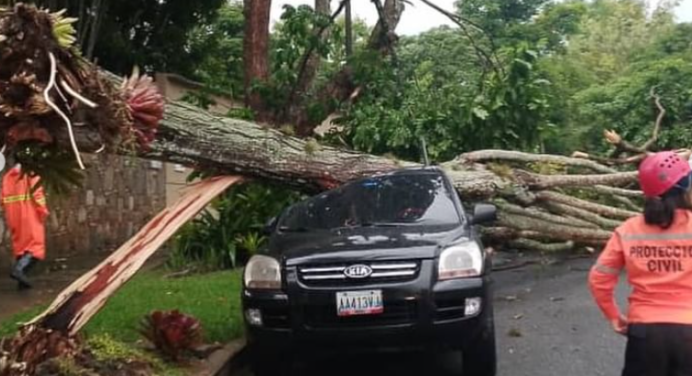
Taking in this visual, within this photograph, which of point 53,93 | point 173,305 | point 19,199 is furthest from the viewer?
point 19,199

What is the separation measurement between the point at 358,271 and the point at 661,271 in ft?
9.72

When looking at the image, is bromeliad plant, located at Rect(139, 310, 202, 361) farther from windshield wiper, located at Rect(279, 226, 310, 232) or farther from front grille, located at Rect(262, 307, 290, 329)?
windshield wiper, located at Rect(279, 226, 310, 232)

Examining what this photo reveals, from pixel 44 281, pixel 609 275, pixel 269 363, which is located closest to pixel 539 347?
pixel 269 363

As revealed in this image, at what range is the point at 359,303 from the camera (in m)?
6.80

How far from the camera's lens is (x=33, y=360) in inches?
240

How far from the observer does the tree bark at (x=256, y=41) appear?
1498cm

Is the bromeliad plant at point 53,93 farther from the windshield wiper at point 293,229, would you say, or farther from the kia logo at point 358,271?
the windshield wiper at point 293,229

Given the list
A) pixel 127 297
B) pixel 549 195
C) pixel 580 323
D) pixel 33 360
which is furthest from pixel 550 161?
pixel 33 360

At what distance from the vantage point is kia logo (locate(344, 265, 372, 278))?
6.88 meters

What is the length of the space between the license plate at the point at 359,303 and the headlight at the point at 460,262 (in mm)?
467

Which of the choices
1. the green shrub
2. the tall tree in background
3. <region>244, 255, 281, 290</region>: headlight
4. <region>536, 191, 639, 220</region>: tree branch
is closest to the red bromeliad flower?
<region>244, 255, 281, 290</region>: headlight

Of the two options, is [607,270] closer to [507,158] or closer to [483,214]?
[483,214]

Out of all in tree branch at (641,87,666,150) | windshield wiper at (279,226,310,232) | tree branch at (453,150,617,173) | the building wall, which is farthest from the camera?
tree branch at (641,87,666,150)

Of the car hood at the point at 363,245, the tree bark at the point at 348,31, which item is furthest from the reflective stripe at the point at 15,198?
the tree bark at the point at 348,31
